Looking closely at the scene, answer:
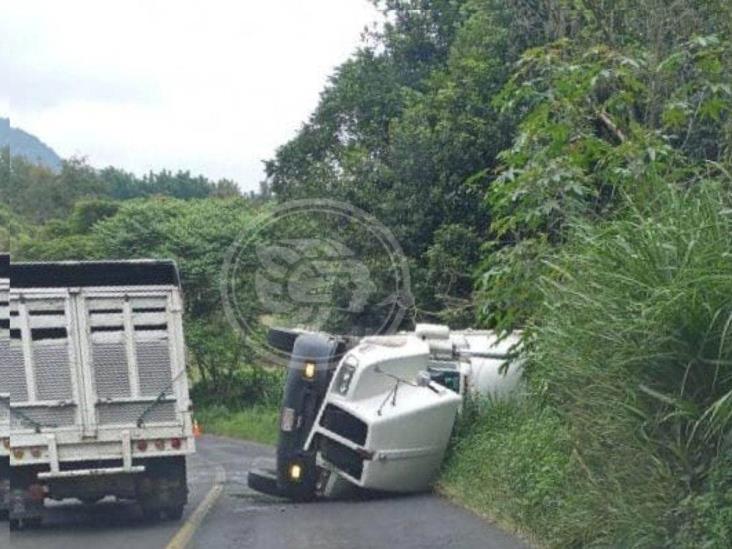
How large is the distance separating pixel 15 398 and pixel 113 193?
2032 inches

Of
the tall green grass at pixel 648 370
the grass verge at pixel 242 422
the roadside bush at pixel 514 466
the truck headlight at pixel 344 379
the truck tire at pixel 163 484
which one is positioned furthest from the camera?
the grass verge at pixel 242 422

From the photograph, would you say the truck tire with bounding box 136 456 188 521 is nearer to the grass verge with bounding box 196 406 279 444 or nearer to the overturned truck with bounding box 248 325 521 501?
the overturned truck with bounding box 248 325 521 501

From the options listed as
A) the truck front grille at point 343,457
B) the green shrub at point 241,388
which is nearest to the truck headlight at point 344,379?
the truck front grille at point 343,457

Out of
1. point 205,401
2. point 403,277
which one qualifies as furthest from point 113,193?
point 403,277

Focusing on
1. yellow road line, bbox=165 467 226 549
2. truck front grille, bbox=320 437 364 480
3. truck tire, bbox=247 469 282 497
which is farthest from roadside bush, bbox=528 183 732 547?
truck tire, bbox=247 469 282 497

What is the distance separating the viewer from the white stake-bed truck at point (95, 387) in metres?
14.3

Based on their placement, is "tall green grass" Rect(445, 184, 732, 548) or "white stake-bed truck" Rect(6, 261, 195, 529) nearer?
"tall green grass" Rect(445, 184, 732, 548)

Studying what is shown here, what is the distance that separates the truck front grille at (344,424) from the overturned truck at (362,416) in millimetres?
13

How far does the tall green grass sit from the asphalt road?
2.34 meters

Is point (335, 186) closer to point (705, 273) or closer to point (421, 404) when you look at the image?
point (421, 404)

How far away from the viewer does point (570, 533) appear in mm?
10398

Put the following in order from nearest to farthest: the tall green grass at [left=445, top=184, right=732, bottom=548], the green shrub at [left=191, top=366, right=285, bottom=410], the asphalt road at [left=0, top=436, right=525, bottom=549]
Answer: the tall green grass at [left=445, top=184, right=732, bottom=548] → the asphalt road at [left=0, top=436, right=525, bottom=549] → the green shrub at [left=191, top=366, right=285, bottom=410]

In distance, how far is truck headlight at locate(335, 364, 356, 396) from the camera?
1639cm

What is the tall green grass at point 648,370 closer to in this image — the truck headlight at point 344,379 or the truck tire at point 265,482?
the truck headlight at point 344,379
